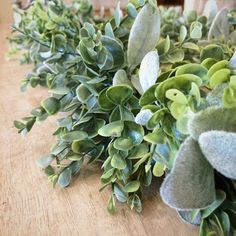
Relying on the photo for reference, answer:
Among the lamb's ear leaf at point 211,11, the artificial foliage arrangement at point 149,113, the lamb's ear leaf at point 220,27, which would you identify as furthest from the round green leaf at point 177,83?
the lamb's ear leaf at point 211,11

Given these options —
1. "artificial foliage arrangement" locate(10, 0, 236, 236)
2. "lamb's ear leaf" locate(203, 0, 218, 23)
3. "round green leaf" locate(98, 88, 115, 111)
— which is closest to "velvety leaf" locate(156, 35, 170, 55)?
"artificial foliage arrangement" locate(10, 0, 236, 236)

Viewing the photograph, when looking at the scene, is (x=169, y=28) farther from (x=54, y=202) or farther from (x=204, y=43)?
(x=54, y=202)

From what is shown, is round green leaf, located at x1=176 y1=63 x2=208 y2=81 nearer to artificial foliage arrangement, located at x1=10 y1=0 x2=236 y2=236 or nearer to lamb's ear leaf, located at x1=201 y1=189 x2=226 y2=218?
artificial foliage arrangement, located at x1=10 y1=0 x2=236 y2=236

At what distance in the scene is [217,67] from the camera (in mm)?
256

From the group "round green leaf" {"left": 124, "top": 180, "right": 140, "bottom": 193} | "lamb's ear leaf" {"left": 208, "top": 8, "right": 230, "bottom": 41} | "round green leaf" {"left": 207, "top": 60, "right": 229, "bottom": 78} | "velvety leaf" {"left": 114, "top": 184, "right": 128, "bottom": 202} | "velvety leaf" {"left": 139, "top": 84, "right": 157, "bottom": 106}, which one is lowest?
"velvety leaf" {"left": 114, "top": 184, "right": 128, "bottom": 202}

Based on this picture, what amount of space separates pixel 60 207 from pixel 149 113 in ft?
0.52

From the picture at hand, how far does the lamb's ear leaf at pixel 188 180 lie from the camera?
0.70 ft

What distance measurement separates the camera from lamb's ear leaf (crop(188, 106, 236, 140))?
213 millimetres

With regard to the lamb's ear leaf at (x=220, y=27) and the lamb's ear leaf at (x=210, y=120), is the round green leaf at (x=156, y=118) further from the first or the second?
the lamb's ear leaf at (x=220, y=27)

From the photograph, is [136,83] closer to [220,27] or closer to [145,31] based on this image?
[145,31]

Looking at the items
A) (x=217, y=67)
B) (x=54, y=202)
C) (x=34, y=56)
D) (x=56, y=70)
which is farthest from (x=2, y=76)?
(x=217, y=67)

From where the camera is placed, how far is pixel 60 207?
357 millimetres

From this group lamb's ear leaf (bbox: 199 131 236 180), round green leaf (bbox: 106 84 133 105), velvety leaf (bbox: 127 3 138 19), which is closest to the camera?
lamb's ear leaf (bbox: 199 131 236 180)

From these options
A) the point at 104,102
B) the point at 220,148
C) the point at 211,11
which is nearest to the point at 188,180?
the point at 220,148
